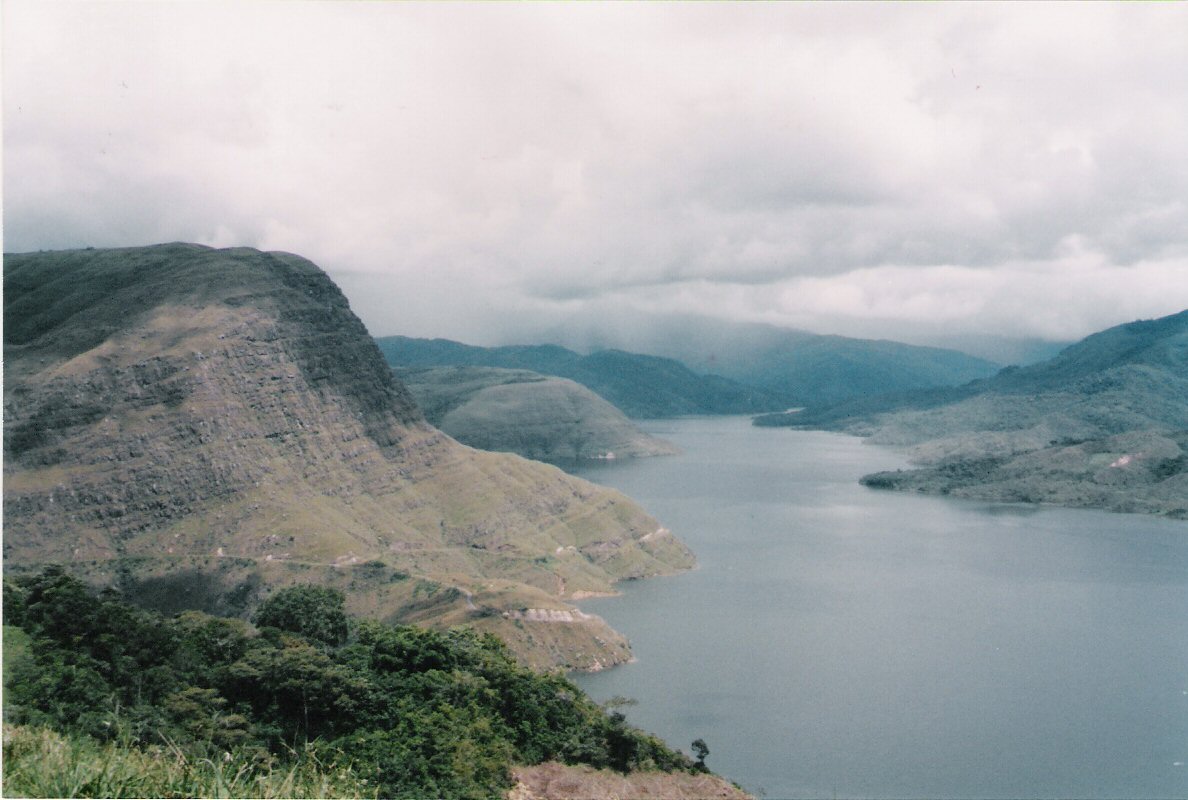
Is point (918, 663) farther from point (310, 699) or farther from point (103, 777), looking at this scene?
point (103, 777)

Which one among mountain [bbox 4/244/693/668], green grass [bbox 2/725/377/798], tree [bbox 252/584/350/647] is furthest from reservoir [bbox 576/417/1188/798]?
green grass [bbox 2/725/377/798]

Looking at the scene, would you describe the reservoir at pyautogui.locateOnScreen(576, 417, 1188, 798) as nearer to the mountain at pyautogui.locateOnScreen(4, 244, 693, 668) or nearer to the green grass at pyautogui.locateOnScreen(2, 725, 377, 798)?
the mountain at pyautogui.locateOnScreen(4, 244, 693, 668)

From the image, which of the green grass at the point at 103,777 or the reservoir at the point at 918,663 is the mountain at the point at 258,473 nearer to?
the reservoir at the point at 918,663

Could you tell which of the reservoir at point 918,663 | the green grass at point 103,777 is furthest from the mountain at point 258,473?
the green grass at point 103,777

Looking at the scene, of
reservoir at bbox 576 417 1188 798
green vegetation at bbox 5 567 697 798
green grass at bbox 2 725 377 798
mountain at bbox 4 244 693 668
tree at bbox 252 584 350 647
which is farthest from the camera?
mountain at bbox 4 244 693 668

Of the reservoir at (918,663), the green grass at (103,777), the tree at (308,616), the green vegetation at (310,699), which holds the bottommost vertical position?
the reservoir at (918,663)

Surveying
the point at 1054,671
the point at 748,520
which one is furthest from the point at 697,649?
the point at 748,520
